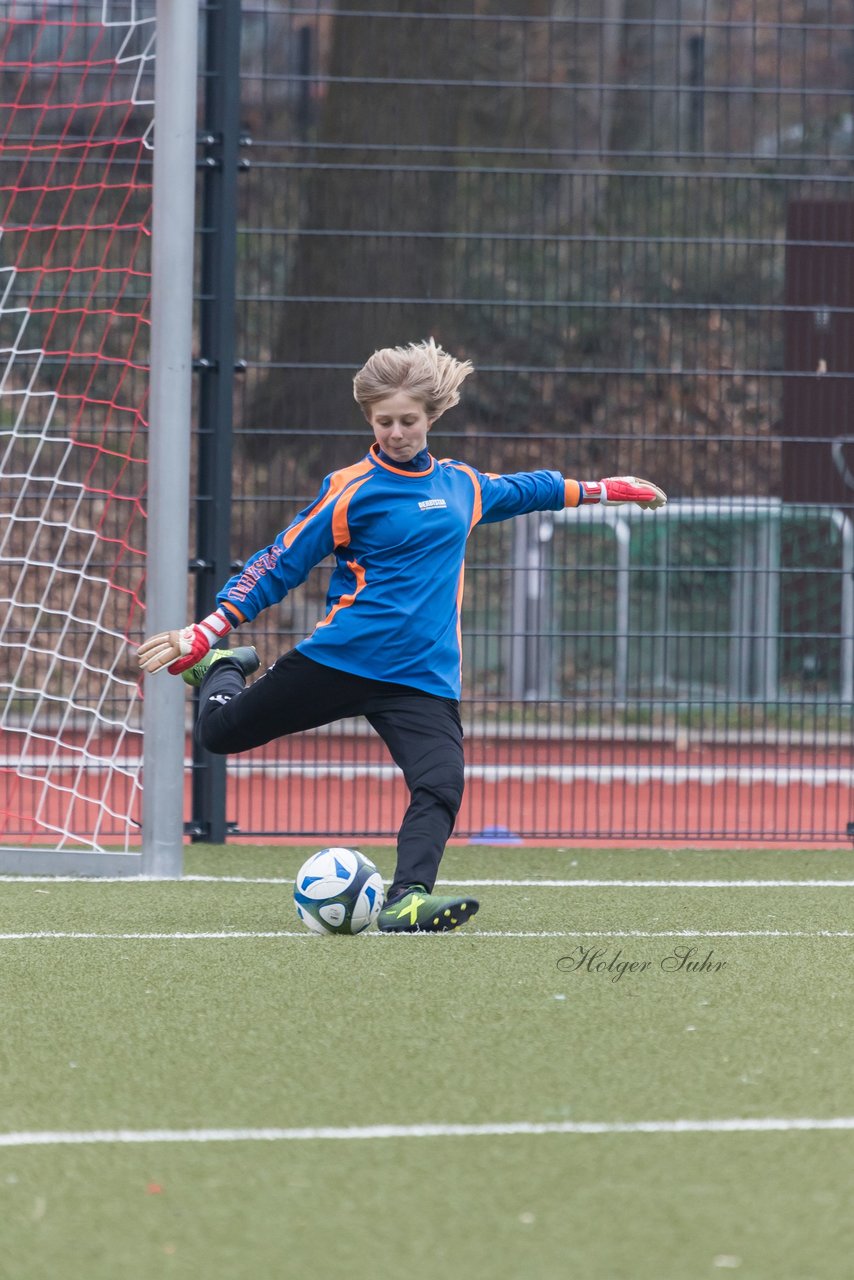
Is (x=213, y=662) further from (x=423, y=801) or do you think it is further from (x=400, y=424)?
(x=400, y=424)

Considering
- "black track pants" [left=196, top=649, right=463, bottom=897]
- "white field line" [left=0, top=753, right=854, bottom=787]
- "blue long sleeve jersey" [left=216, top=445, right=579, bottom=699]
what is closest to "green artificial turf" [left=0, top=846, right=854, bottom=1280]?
"black track pants" [left=196, top=649, right=463, bottom=897]

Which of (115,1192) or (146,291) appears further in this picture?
(146,291)

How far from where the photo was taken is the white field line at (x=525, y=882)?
602cm

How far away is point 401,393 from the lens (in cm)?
490

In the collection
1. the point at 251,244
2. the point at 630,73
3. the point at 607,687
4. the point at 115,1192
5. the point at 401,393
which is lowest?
the point at 115,1192

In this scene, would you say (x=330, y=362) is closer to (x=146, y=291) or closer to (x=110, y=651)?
(x=146, y=291)

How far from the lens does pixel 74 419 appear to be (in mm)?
7668

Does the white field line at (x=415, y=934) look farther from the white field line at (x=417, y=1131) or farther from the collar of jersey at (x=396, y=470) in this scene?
the white field line at (x=417, y=1131)

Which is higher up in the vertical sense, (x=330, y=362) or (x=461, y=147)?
(x=461, y=147)

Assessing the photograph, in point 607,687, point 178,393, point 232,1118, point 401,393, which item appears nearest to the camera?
point 232,1118

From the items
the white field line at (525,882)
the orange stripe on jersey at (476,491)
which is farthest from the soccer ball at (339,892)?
the white field line at (525,882)

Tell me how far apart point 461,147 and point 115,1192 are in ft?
17.9

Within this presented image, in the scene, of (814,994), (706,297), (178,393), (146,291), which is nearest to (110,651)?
(146,291)

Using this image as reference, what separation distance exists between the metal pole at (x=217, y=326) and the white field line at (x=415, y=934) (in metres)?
2.03
